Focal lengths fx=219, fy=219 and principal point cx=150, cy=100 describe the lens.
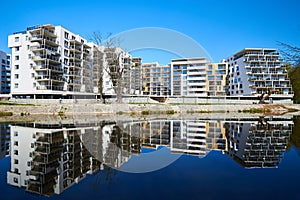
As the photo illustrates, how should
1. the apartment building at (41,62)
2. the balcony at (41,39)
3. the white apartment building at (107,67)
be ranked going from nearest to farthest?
the balcony at (41,39)
the apartment building at (41,62)
the white apartment building at (107,67)

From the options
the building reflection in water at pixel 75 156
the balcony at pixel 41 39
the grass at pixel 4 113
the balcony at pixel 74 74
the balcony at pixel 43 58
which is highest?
the balcony at pixel 41 39

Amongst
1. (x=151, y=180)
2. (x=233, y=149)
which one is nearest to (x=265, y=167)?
(x=233, y=149)

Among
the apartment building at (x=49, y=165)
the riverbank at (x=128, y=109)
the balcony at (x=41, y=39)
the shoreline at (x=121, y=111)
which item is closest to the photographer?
the apartment building at (x=49, y=165)

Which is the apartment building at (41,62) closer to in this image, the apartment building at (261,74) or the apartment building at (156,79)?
the apartment building at (156,79)

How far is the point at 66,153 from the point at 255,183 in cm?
602

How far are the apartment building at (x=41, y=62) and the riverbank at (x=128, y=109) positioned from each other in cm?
1144

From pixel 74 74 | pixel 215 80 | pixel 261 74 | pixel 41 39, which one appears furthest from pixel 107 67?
pixel 261 74

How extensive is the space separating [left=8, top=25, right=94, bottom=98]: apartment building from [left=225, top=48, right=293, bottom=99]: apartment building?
4138cm

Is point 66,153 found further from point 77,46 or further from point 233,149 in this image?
point 77,46

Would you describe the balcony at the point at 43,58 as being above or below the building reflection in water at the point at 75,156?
above

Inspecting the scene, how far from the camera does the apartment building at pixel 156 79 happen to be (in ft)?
234

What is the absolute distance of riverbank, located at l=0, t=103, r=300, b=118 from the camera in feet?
84.6

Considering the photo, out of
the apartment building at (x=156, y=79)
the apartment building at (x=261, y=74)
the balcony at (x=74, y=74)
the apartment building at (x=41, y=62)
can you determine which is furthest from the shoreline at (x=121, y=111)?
the apartment building at (x=156, y=79)

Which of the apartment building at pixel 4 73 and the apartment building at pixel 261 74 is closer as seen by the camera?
the apartment building at pixel 261 74
